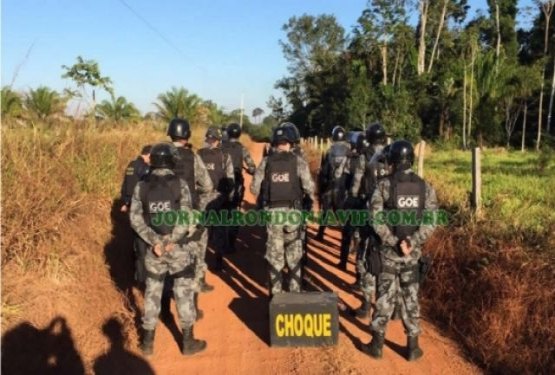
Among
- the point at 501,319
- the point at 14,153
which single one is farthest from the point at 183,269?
the point at 501,319

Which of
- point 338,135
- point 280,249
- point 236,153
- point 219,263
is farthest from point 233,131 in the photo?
point 280,249

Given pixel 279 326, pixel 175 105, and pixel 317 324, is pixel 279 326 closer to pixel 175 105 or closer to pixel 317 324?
pixel 317 324

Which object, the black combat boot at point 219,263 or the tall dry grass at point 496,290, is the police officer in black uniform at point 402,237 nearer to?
the tall dry grass at point 496,290

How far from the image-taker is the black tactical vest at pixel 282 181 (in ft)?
17.9

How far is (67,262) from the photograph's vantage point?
17.1ft

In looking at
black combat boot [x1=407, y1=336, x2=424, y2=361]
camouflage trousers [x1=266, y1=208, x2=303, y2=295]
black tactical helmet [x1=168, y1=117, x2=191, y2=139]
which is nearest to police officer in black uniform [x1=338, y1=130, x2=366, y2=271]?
camouflage trousers [x1=266, y1=208, x2=303, y2=295]

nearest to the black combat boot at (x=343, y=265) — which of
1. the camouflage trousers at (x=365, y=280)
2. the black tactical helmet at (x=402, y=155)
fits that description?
the camouflage trousers at (x=365, y=280)

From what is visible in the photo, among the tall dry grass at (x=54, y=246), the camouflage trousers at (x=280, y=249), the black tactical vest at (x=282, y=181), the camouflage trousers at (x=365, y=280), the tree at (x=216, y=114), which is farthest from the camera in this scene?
the tree at (x=216, y=114)

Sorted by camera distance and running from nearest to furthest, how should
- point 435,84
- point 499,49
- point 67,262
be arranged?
point 67,262 → point 435,84 → point 499,49

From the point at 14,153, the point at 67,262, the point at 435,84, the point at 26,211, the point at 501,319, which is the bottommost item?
the point at 501,319

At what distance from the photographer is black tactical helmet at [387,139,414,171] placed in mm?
4457

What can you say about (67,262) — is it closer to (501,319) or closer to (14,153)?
(14,153)

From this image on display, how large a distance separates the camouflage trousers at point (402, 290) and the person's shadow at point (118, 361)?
2.29 meters

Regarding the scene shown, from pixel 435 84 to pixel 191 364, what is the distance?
1209 inches
